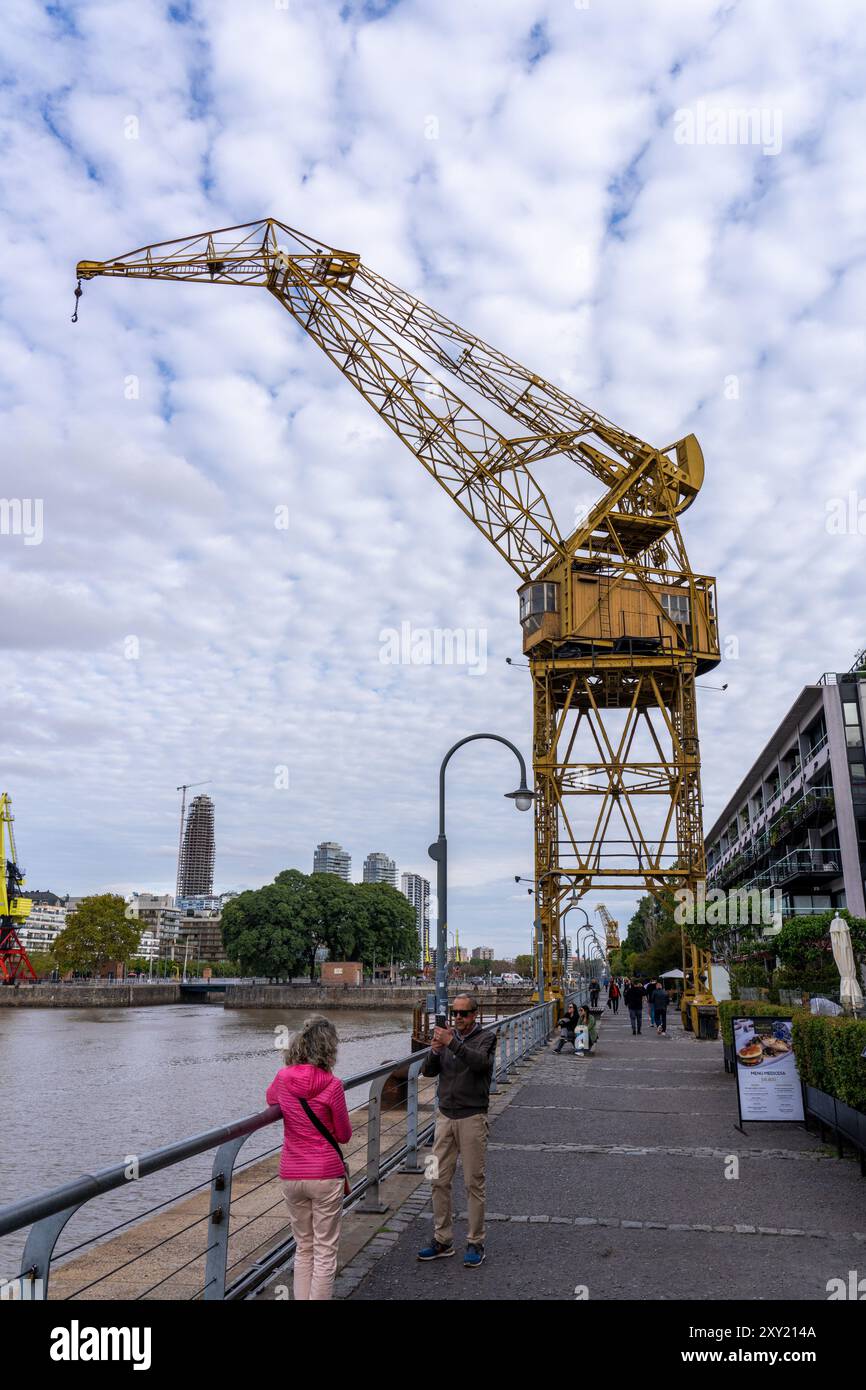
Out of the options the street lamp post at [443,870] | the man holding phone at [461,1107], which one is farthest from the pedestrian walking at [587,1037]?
the man holding phone at [461,1107]

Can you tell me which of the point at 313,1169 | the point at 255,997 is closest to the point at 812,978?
the point at 313,1169

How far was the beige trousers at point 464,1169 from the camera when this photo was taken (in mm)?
7051

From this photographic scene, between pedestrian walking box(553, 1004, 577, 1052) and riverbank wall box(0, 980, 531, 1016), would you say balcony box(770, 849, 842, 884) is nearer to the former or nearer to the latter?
pedestrian walking box(553, 1004, 577, 1052)

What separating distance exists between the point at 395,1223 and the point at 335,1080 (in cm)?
303

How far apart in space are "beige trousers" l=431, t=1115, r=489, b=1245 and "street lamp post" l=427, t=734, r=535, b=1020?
7.70 meters

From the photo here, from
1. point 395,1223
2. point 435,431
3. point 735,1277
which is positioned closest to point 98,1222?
point 395,1223

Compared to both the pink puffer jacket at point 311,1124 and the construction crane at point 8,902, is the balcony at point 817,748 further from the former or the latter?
the construction crane at point 8,902

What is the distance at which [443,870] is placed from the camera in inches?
692

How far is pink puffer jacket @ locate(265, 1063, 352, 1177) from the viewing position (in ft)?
18.3

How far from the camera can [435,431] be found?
119ft

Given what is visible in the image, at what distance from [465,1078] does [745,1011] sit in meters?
10.7

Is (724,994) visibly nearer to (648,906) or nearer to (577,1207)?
(577,1207)
